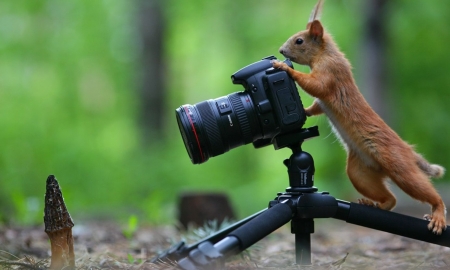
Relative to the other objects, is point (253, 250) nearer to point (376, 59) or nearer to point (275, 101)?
point (275, 101)

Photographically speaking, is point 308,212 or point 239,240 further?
point 308,212

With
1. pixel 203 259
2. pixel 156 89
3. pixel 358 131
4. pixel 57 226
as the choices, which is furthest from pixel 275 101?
pixel 156 89

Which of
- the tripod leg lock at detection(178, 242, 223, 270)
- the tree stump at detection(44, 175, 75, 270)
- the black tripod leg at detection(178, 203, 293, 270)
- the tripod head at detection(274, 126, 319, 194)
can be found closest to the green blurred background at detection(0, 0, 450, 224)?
the tree stump at detection(44, 175, 75, 270)

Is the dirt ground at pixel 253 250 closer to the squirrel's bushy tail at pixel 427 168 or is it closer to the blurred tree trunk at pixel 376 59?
the squirrel's bushy tail at pixel 427 168

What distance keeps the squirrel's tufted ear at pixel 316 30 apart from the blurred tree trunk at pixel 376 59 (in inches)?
173

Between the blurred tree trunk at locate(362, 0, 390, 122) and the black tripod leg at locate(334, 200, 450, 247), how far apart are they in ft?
15.7

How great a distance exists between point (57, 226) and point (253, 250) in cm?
154

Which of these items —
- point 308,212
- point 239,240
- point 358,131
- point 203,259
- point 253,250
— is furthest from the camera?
point 253,250

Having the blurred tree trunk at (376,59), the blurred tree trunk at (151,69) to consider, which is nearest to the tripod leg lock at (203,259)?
the blurred tree trunk at (376,59)

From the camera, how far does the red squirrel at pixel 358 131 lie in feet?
9.74

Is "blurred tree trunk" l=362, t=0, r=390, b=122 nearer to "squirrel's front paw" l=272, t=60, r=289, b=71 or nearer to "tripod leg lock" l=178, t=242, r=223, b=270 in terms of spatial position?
"squirrel's front paw" l=272, t=60, r=289, b=71

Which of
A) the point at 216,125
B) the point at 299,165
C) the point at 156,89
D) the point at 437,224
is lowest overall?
the point at 437,224

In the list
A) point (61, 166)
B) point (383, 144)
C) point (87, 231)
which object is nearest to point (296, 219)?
point (383, 144)

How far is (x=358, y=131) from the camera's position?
310 cm
